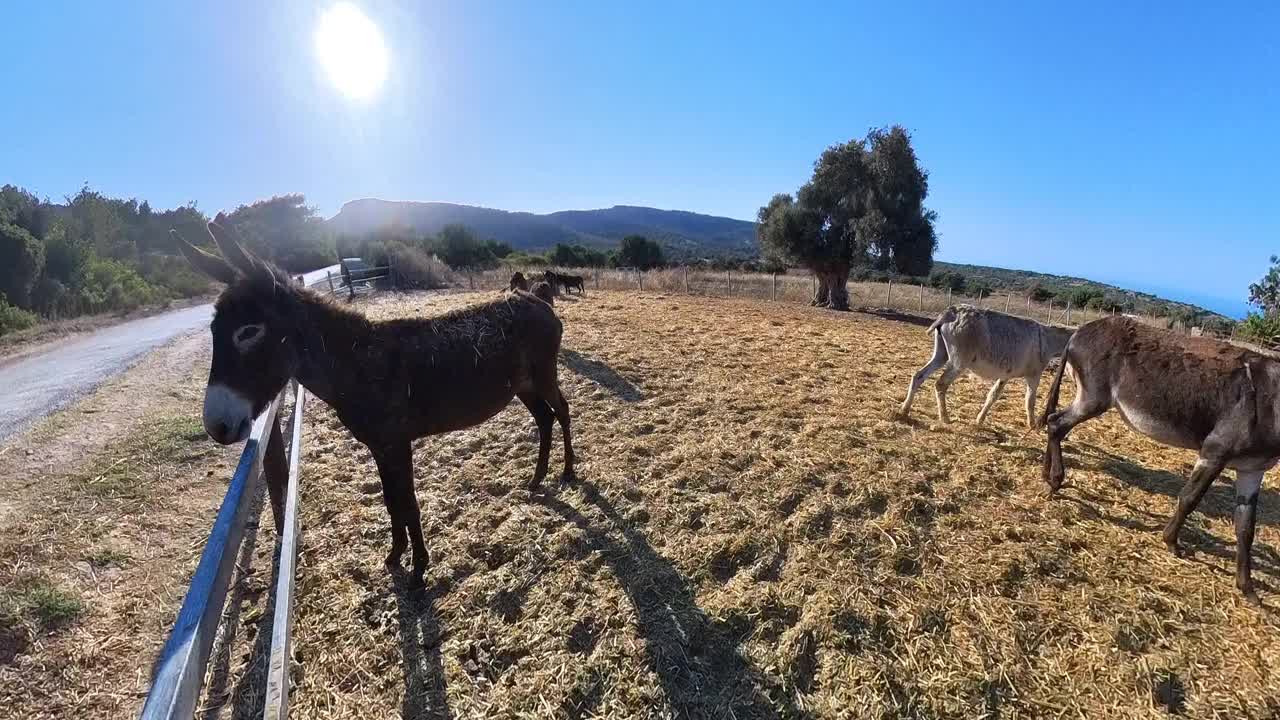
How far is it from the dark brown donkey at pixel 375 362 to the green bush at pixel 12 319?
21174mm

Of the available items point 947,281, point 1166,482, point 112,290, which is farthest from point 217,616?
point 947,281

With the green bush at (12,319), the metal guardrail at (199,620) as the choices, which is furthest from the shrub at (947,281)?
the green bush at (12,319)

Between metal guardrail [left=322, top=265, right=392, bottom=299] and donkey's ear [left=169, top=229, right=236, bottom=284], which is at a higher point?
donkey's ear [left=169, top=229, right=236, bottom=284]

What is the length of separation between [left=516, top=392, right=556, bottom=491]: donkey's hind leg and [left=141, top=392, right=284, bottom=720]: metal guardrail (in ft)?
8.81

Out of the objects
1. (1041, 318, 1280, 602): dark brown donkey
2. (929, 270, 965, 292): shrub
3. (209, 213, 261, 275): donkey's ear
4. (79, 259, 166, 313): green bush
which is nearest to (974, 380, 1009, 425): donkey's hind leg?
(1041, 318, 1280, 602): dark brown donkey

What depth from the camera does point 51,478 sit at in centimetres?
576

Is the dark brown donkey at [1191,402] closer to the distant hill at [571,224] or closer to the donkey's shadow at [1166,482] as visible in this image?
the donkey's shadow at [1166,482]

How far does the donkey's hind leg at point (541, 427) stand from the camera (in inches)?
215

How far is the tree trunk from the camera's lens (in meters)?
27.0

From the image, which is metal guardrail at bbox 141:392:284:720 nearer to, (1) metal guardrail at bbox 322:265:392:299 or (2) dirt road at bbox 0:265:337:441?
(2) dirt road at bbox 0:265:337:441

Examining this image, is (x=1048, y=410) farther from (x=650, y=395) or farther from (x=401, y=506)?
(x=401, y=506)

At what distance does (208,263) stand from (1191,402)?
751 centimetres

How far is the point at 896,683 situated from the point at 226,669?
13.7 feet

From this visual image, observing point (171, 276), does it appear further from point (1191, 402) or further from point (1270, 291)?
point (1270, 291)
